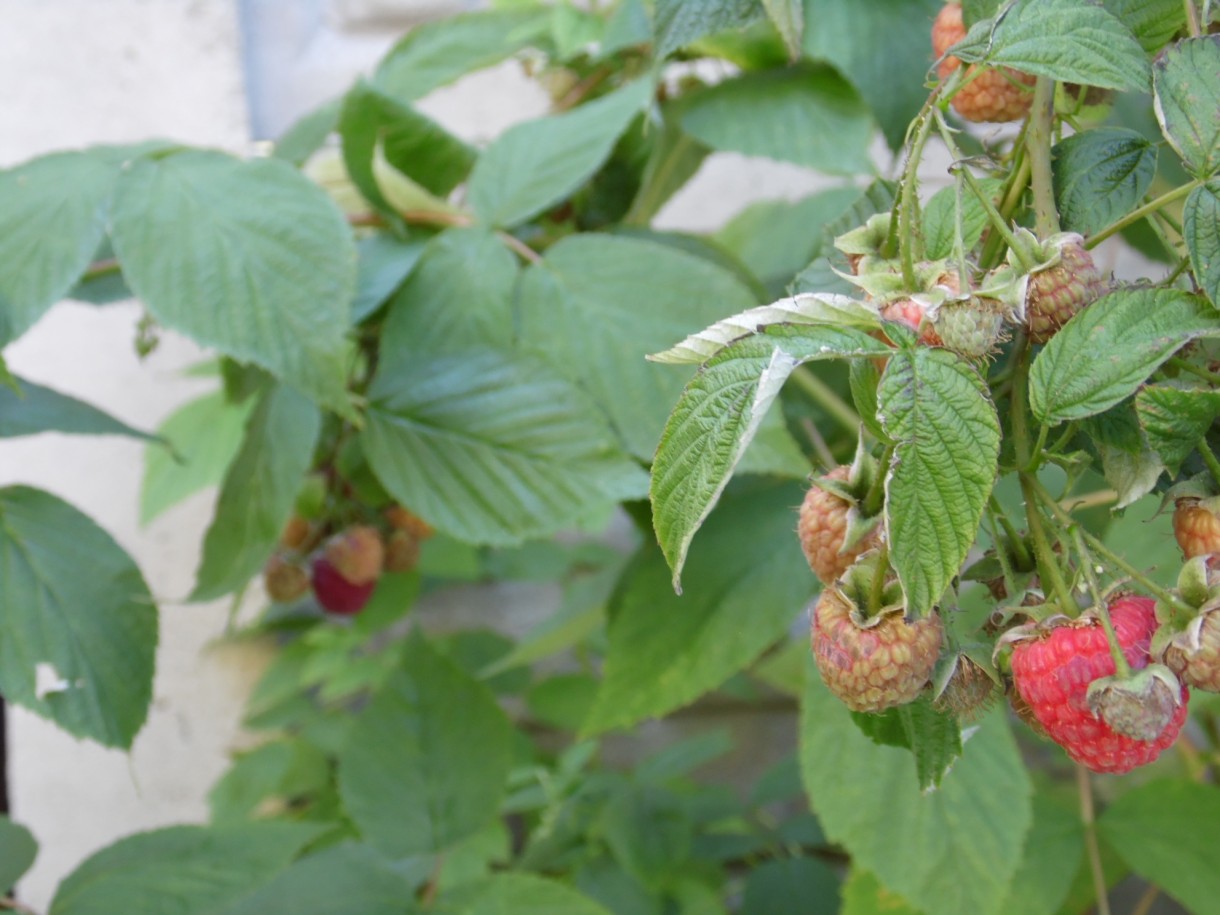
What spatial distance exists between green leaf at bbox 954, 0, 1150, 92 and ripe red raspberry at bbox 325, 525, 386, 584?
0.43 meters

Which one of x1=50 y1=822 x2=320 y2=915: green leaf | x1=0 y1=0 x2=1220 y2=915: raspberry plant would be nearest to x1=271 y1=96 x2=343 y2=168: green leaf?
x1=0 y1=0 x2=1220 y2=915: raspberry plant

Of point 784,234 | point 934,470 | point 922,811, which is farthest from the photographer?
point 784,234

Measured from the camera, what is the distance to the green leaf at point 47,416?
1.44 feet

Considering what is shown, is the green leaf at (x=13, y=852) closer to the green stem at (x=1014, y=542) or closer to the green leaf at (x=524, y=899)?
the green leaf at (x=524, y=899)

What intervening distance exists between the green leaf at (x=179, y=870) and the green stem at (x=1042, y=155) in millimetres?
403

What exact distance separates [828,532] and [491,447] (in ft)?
0.85

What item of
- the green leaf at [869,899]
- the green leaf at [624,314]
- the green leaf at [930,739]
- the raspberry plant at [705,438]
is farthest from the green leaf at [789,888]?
the green leaf at [930,739]

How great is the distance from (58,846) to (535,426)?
67 centimetres

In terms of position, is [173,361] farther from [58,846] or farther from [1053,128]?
[1053,128]

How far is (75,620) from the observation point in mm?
406

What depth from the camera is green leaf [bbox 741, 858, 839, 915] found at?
0.71m

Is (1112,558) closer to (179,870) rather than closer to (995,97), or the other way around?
(995,97)

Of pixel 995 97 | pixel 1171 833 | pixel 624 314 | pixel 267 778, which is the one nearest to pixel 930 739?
pixel 995 97

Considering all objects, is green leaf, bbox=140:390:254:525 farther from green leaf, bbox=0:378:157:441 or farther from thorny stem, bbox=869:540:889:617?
thorny stem, bbox=869:540:889:617
